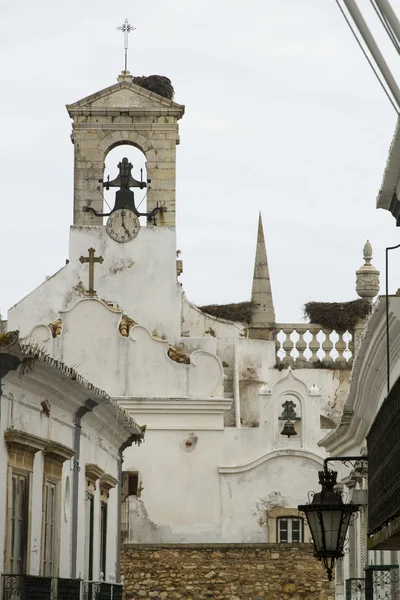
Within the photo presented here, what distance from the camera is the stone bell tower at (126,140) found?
36.6 metres

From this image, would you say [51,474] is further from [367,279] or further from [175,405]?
[367,279]

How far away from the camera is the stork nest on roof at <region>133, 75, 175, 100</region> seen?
38281mm

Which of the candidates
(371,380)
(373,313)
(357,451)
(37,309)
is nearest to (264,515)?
(37,309)

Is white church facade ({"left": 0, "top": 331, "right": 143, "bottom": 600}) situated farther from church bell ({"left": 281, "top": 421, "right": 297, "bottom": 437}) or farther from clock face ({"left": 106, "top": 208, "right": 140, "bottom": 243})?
clock face ({"left": 106, "top": 208, "right": 140, "bottom": 243})

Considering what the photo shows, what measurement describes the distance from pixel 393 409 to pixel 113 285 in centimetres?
2504

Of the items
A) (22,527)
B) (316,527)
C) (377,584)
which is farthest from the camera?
(377,584)

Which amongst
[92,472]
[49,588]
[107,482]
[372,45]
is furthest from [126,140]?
[372,45]

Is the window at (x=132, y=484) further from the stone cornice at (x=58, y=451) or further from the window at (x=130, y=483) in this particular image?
the stone cornice at (x=58, y=451)

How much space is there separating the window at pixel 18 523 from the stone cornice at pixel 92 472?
12.1 ft

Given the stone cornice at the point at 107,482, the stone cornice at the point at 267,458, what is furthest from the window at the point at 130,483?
the stone cornice at the point at 107,482

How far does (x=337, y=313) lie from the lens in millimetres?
39875

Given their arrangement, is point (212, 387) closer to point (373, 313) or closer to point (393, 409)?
point (373, 313)

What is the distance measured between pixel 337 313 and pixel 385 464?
93.6 feet

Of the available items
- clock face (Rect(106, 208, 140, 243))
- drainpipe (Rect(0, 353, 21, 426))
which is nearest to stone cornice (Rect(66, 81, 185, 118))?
clock face (Rect(106, 208, 140, 243))
